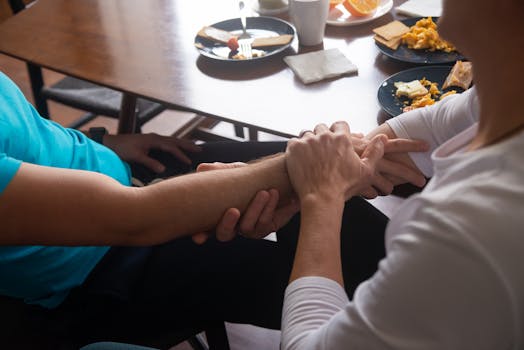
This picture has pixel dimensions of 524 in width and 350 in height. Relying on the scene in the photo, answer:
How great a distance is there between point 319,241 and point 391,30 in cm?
79

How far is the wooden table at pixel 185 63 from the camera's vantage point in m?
1.30

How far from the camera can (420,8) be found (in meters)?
1.64

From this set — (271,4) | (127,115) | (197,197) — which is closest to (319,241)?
(197,197)

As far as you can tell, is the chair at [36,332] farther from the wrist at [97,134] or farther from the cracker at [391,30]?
the cracker at [391,30]

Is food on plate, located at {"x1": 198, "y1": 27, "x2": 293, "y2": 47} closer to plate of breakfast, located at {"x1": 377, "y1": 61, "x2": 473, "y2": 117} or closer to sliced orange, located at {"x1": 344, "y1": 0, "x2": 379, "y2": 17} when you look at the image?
sliced orange, located at {"x1": 344, "y1": 0, "x2": 379, "y2": 17}

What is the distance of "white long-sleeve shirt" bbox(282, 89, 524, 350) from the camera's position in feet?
1.90

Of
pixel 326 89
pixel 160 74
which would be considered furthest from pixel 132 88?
pixel 326 89

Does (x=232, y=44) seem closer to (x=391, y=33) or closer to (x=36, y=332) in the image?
(x=391, y=33)

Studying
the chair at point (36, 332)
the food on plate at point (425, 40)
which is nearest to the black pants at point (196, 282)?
the chair at point (36, 332)

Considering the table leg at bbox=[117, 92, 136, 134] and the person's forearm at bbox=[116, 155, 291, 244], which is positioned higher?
the person's forearm at bbox=[116, 155, 291, 244]

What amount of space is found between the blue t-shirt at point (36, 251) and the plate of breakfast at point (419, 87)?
765 millimetres

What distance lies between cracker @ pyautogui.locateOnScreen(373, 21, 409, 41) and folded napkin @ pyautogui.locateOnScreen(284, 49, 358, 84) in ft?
0.43

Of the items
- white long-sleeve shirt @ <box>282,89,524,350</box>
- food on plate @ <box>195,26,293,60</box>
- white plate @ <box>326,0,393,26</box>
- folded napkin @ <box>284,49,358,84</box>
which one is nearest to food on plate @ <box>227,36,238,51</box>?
food on plate @ <box>195,26,293,60</box>

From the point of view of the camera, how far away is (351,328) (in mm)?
696
